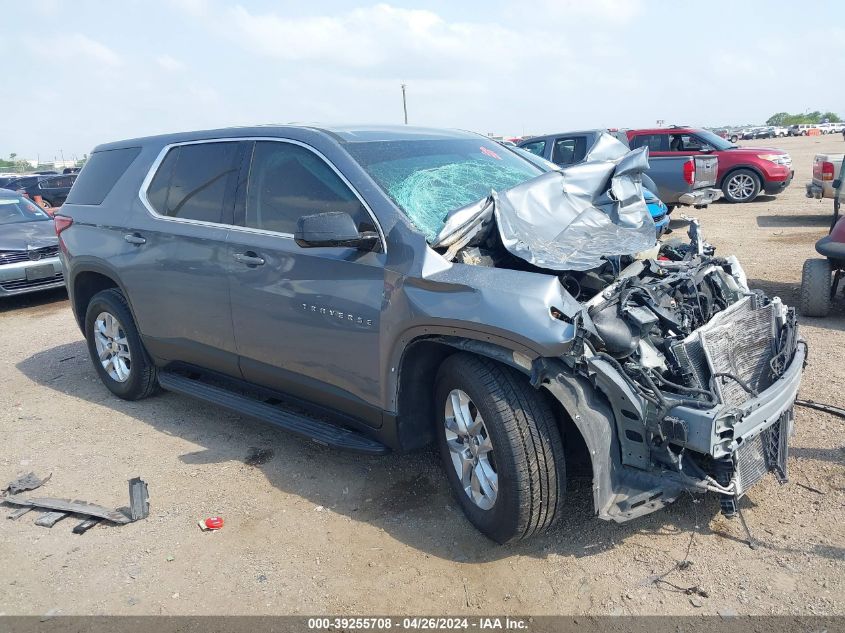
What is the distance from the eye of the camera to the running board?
3658mm

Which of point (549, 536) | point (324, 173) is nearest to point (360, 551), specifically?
point (549, 536)

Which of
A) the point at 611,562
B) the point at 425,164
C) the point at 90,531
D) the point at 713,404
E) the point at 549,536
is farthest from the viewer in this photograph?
the point at 425,164

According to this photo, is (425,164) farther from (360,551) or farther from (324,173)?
(360,551)

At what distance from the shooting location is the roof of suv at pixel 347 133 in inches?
158

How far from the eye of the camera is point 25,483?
13.9 ft

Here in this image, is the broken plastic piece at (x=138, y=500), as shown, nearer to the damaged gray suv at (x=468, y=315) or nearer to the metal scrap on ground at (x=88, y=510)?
the metal scrap on ground at (x=88, y=510)

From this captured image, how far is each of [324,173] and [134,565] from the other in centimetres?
224

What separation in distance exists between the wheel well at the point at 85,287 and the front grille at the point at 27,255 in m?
4.71

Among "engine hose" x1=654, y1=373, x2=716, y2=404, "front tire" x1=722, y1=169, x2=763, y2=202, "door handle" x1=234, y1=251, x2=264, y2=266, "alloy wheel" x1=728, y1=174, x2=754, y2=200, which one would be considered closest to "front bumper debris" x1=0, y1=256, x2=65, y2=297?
"door handle" x1=234, y1=251, x2=264, y2=266

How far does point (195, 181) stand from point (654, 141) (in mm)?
12584

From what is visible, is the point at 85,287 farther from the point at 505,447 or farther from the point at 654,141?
the point at 654,141

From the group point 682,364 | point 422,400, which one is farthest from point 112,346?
point 682,364

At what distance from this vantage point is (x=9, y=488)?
4176 mm

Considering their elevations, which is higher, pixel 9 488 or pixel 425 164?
pixel 425 164
